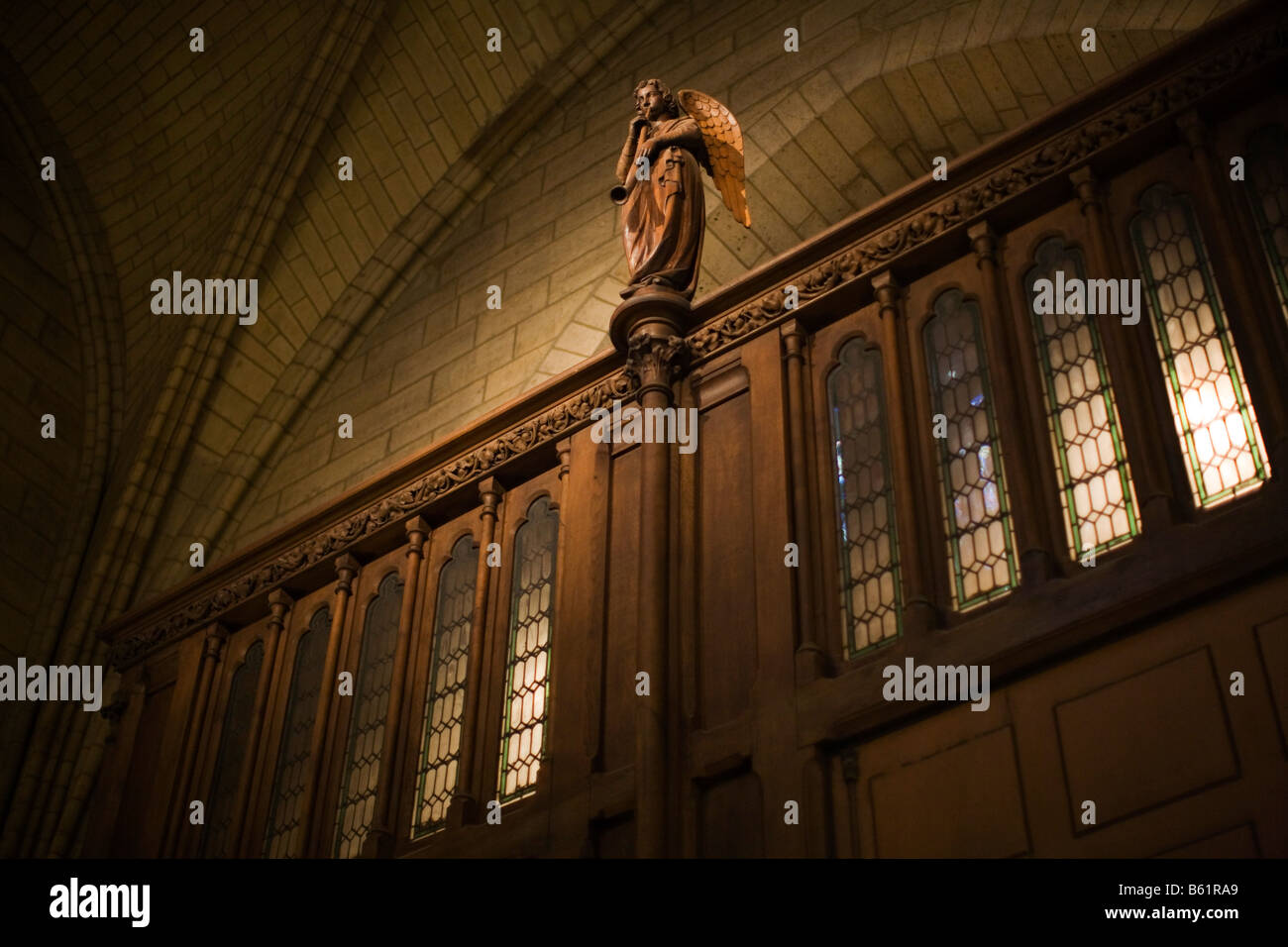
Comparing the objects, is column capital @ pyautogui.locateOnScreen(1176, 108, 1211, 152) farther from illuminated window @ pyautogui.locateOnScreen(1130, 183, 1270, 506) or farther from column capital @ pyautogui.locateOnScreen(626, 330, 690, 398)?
column capital @ pyautogui.locateOnScreen(626, 330, 690, 398)

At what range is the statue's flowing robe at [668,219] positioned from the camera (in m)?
8.49

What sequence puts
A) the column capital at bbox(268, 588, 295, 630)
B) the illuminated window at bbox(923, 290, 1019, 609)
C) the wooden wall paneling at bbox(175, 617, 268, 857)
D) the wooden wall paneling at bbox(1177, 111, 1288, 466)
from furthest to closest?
1. the column capital at bbox(268, 588, 295, 630)
2. the wooden wall paneling at bbox(175, 617, 268, 857)
3. the illuminated window at bbox(923, 290, 1019, 609)
4. the wooden wall paneling at bbox(1177, 111, 1288, 466)

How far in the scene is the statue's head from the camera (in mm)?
9102

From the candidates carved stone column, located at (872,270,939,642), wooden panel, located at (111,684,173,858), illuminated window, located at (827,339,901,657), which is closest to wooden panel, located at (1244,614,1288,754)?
carved stone column, located at (872,270,939,642)

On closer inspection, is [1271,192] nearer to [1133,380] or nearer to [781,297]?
[1133,380]

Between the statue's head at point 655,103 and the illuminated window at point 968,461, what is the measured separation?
7.15 feet

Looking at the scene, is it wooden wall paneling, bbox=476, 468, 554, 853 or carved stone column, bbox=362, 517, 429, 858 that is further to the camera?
carved stone column, bbox=362, 517, 429, 858

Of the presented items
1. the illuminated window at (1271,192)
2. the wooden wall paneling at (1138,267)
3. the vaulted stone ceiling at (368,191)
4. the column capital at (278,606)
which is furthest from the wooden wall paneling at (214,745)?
the illuminated window at (1271,192)

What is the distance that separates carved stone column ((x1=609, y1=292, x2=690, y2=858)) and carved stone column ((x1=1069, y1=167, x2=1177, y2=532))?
76.0 inches

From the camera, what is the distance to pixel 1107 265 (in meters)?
6.93

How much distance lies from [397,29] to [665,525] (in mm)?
7808

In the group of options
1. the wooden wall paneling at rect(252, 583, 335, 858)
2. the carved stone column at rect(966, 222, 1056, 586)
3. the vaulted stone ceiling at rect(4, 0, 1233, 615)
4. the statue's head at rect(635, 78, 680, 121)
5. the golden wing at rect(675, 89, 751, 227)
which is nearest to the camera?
the carved stone column at rect(966, 222, 1056, 586)

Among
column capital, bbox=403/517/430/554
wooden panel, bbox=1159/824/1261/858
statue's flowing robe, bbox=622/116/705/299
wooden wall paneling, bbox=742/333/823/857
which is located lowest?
wooden panel, bbox=1159/824/1261/858

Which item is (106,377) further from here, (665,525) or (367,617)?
(665,525)
